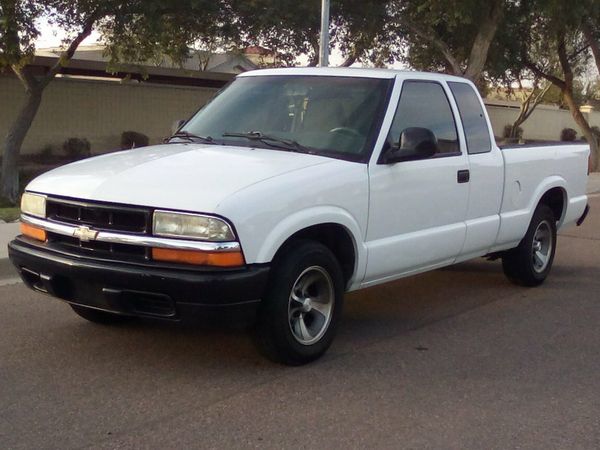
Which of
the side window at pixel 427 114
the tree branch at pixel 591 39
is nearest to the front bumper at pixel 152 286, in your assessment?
the side window at pixel 427 114

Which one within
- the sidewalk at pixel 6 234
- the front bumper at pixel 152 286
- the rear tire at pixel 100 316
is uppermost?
the front bumper at pixel 152 286

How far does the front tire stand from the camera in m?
5.02

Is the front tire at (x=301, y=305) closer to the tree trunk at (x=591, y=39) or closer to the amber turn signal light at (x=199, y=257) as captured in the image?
the amber turn signal light at (x=199, y=257)

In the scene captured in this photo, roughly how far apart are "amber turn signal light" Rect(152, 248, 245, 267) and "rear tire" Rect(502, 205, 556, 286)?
12.8 ft

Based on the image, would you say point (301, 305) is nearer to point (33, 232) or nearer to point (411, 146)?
point (411, 146)

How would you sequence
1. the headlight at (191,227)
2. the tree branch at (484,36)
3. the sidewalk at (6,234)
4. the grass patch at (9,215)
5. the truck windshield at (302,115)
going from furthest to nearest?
1. the tree branch at (484,36)
2. the grass patch at (9,215)
3. the sidewalk at (6,234)
4. the truck windshield at (302,115)
5. the headlight at (191,227)

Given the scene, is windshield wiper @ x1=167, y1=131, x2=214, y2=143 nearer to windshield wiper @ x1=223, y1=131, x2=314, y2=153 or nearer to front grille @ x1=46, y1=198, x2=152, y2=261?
windshield wiper @ x1=223, y1=131, x2=314, y2=153

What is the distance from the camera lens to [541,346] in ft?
19.9

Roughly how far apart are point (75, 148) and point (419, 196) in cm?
2128

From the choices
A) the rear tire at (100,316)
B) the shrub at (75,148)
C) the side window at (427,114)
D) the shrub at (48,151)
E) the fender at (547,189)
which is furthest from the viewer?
the shrub at (75,148)

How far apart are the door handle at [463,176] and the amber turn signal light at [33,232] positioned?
3.18m

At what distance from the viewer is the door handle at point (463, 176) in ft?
21.5

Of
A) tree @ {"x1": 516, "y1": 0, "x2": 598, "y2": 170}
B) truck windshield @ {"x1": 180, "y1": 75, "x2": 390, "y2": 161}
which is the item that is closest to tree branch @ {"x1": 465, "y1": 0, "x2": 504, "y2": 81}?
tree @ {"x1": 516, "y1": 0, "x2": 598, "y2": 170}

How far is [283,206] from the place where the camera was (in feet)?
16.3
